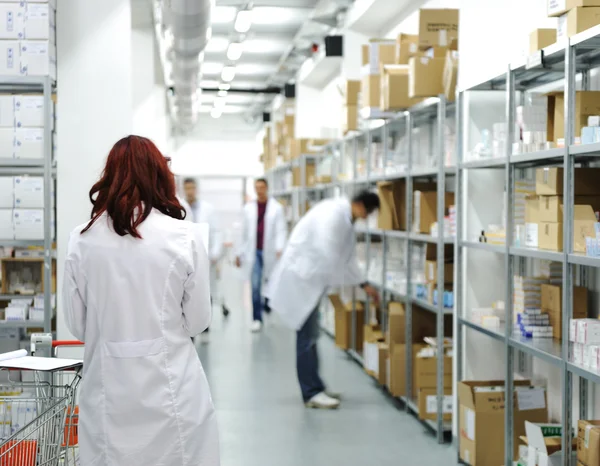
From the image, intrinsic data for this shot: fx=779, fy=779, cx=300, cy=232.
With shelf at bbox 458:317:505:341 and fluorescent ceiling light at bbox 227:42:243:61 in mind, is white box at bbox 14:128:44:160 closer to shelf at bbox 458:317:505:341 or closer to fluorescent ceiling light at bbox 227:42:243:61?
shelf at bbox 458:317:505:341

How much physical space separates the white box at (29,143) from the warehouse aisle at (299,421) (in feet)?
6.62

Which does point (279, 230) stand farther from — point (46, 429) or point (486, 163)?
point (46, 429)

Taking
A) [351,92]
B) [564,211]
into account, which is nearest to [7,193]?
[564,211]

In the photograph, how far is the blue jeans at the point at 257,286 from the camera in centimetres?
903

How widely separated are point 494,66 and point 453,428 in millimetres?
2115

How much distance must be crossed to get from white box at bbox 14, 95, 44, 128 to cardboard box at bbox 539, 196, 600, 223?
9.08ft

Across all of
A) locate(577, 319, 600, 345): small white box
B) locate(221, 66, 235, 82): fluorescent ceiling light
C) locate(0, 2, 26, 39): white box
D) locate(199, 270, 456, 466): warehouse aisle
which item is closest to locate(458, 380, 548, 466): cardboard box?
locate(199, 270, 456, 466): warehouse aisle

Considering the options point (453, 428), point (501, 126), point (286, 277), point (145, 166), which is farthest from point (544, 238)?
point (286, 277)

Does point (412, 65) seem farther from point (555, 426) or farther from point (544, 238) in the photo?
point (555, 426)

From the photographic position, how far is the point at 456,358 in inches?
175

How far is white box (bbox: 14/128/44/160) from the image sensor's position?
4.39 m

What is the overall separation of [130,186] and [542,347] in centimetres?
200

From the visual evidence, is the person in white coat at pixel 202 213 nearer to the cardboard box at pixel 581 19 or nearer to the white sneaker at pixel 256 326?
the white sneaker at pixel 256 326

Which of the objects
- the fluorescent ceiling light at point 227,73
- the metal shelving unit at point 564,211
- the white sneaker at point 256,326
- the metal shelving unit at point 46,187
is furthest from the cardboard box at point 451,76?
the fluorescent ceiling light at point 227,73
